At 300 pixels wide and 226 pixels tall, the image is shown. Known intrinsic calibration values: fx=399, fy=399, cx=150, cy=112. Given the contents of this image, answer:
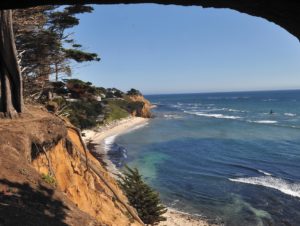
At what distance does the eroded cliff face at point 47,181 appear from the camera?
309 inches

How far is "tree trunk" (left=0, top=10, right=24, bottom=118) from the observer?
34.3 ft

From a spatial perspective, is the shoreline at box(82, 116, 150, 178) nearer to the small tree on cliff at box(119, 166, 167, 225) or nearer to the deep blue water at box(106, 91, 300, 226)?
the deep blue water at box(106, 91, 300, 226)

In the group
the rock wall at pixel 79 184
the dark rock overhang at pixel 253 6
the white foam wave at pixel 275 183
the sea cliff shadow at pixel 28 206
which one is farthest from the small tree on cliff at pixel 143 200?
the dark rock overhang at pixel 253 6

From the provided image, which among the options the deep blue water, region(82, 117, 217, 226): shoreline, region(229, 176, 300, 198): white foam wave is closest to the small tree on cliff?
region(82, 117, 217, 226): shoreline

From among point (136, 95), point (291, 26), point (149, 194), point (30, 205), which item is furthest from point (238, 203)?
point (136, 95)

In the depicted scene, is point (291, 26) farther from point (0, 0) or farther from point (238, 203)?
point (238, 203)

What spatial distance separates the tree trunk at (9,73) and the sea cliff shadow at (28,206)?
3863mm

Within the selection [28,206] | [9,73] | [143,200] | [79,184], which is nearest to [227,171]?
[143,200]

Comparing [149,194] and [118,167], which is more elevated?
[149,194]

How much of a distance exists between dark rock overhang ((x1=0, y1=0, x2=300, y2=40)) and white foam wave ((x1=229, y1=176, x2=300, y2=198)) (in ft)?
93.4

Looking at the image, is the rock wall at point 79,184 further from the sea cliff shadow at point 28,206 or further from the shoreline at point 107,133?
the shoreline at point 107,133

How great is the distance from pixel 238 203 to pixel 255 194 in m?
2.48

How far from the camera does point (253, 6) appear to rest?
3.98m

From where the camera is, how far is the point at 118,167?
142 feet
